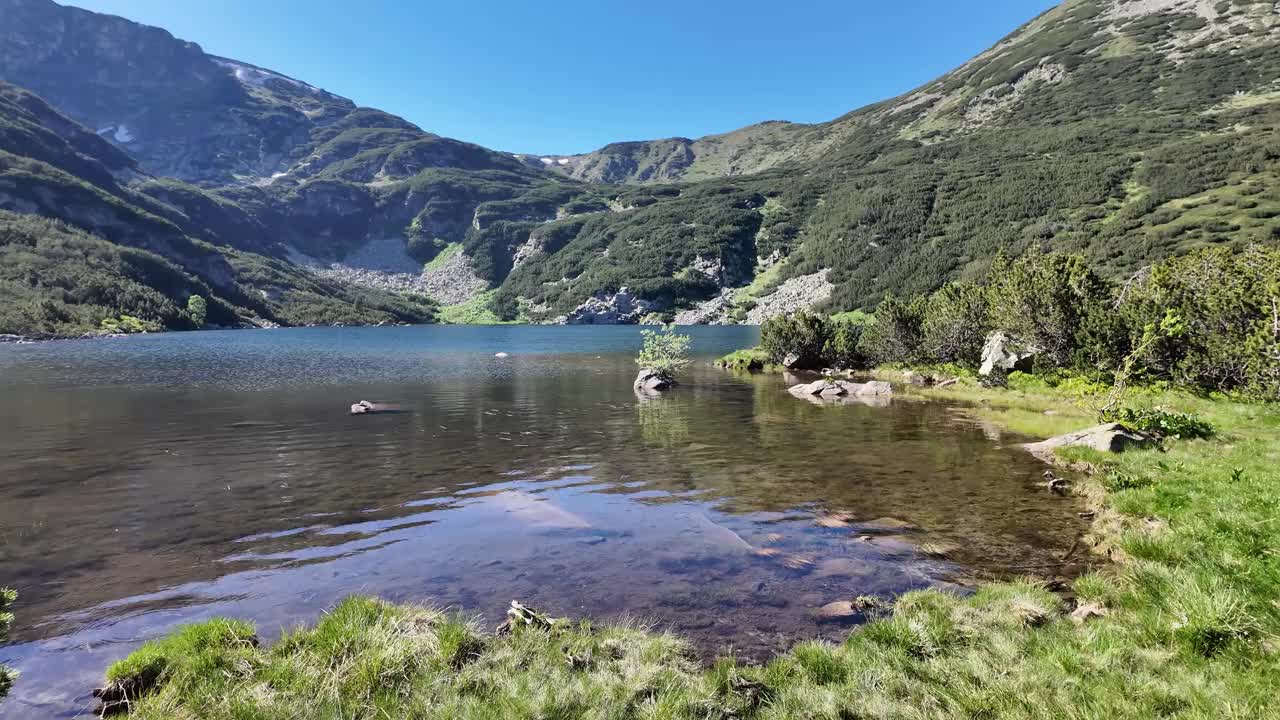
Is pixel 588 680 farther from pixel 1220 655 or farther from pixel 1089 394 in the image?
pixel 1089 394

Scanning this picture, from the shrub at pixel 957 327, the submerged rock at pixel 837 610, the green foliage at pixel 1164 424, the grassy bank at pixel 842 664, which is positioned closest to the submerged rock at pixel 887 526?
the grassy bank at pixel 842 664

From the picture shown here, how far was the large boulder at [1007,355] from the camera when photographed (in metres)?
45.3

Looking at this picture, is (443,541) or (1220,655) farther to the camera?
(443,541)

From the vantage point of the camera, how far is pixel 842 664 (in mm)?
8172

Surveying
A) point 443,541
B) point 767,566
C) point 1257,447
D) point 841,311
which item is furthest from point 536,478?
point 841,311

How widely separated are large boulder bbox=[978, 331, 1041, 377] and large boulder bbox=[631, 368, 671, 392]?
2569 cm

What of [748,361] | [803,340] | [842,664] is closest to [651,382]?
[748,361]

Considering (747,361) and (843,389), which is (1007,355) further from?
(747,361)

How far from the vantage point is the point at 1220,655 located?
7.30m

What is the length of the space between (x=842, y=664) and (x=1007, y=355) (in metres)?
46.3

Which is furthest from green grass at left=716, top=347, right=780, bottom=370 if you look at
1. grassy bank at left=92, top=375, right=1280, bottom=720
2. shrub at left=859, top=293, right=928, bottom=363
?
grassy bank at left=92, top=375, right=1280, bottom=720

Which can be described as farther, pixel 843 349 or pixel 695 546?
pixel 843 349

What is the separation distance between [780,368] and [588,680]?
66.8 m

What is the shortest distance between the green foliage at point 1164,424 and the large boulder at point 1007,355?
22435 mm
